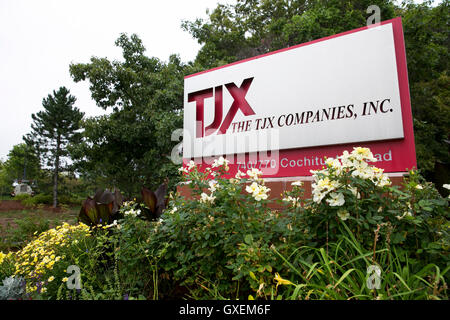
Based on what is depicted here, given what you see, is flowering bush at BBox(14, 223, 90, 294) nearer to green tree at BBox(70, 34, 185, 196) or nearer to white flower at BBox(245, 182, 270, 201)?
white flower at BBox(245, 182, 270, 201)

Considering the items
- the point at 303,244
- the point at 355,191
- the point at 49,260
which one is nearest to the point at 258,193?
the point at 303,244

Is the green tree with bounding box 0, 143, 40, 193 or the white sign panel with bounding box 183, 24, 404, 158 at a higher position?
the green tree with bounding box 0, 143, 40, 193

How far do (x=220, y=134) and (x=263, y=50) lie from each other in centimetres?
773

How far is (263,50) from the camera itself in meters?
9.40

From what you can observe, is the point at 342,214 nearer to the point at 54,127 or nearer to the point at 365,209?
the point at 365,209

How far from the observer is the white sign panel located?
207 cm

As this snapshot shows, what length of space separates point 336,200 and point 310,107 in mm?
1302

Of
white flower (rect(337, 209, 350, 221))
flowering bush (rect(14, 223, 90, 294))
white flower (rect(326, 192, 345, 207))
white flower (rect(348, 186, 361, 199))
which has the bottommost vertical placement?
flowering bush (rect(14, 223, 90, 294))

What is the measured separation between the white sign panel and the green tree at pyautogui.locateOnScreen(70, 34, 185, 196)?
519cm

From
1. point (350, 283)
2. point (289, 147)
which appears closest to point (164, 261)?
point (350, 283)

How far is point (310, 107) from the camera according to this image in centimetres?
231

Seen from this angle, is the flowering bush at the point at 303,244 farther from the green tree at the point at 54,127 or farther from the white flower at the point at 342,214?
the green tree at the point at 54,127

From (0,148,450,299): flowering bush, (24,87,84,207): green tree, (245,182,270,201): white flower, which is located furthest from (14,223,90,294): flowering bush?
(24,87,84,207): green tree

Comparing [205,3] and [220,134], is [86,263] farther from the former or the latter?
[205,3]
